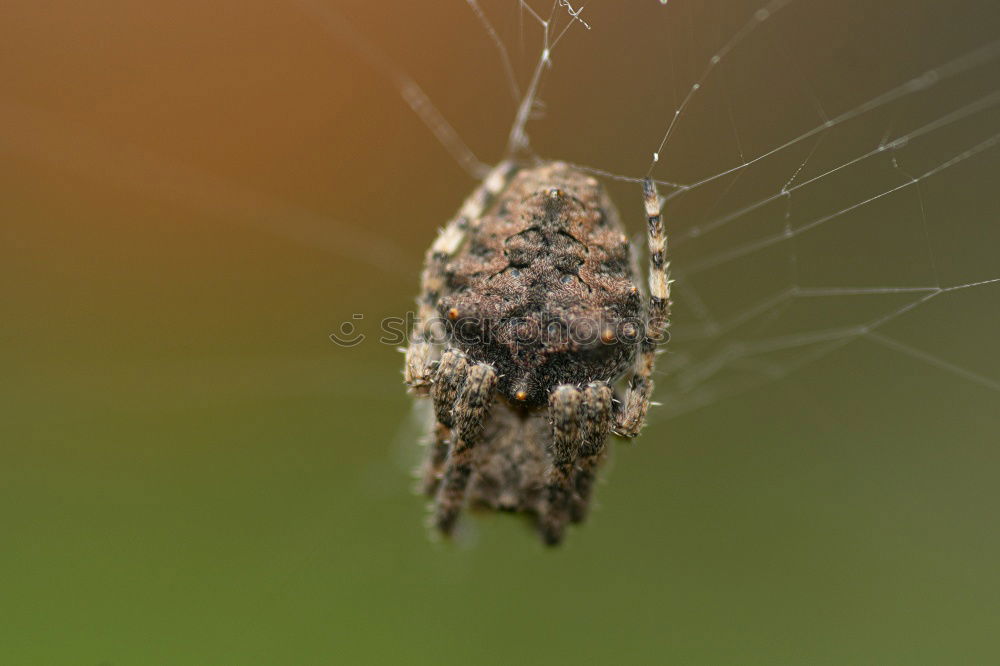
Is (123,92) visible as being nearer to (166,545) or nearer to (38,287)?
(38,287)

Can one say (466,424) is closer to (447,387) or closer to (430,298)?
(447,387)

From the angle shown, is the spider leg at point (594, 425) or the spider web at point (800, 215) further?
the spider web at point (800, 215)

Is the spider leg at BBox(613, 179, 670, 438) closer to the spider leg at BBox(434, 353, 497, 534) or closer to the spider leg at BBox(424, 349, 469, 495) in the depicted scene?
the spider leg at BBox(434, 353, 497, 534)

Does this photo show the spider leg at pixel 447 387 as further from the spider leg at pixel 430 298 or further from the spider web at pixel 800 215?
the spider web at pixel 800 215

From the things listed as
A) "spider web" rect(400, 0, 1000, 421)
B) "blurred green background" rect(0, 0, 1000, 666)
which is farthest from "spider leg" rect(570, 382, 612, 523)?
"blurred green background" rect(0, 0, 1000, 666)

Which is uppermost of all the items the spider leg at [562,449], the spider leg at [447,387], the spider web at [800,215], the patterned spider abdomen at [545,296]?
the spider web at [800,215]

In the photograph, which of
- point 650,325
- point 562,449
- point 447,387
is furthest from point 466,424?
point 650,325

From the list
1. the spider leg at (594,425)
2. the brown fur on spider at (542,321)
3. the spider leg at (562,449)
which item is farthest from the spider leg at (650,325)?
the spider leg at (562,449)
